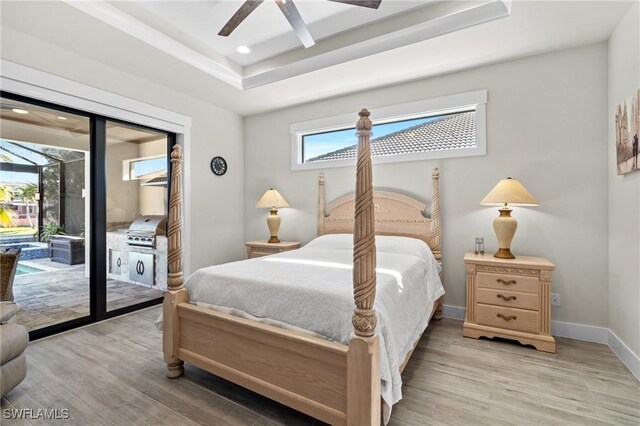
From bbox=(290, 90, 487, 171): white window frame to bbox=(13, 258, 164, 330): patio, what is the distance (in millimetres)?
2819

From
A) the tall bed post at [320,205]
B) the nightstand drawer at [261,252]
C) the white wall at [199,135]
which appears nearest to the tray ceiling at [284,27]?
the white wall at [199,135]

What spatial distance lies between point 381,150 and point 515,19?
1.73 metres

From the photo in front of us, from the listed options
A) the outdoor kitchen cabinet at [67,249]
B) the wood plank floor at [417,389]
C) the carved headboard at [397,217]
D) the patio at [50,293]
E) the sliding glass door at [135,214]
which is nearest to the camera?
the wood plank floor at [417,389]

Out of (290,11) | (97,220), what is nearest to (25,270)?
(97,220)

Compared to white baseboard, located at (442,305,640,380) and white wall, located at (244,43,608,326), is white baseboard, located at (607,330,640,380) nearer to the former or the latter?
white baseboard, located at (442,305,640,380)

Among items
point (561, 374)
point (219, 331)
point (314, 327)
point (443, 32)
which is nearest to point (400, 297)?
point (314, 327)

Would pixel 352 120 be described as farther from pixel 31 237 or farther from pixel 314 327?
pixel 31 237

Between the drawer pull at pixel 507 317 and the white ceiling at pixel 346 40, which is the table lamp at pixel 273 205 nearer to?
the white ceiling at pixel 346 40

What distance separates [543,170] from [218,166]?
12.9ft

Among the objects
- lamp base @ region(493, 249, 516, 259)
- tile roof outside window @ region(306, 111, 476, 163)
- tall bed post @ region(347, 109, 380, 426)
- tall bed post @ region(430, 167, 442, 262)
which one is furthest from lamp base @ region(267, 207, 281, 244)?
tall bed post @ region(347, 109, 380, 426)

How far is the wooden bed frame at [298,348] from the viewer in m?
1.30

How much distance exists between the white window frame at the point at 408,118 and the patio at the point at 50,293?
2.82 meters

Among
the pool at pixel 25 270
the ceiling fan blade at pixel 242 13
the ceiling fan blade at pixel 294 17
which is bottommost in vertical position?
the pool at pixel 25 270

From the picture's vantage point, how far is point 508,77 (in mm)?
2941
